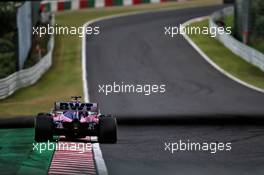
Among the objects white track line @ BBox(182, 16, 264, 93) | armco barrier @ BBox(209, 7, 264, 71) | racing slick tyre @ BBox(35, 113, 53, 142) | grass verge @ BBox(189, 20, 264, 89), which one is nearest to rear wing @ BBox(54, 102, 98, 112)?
racing slick tyre @ BBox(35, 113, 53, 142)

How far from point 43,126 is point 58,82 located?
13.6m

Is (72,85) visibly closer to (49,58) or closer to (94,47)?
(49,58)

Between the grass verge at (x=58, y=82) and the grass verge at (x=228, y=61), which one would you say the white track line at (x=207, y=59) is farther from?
the grass verge at (x=58, y=82)

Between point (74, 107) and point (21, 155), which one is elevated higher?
point (74, 107)

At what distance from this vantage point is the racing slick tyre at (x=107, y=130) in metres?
16.3

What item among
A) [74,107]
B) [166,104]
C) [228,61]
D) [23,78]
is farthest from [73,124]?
[228,61]

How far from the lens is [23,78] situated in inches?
1117

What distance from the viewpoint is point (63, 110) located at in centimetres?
1656

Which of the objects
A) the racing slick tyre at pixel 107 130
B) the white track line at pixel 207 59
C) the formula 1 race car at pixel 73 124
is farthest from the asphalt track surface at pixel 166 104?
the formula 1 race car at pixel 73 124

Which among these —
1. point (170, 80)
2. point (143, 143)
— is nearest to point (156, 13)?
point (170, 80)

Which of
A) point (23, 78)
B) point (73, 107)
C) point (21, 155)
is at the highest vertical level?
point (73, 107)

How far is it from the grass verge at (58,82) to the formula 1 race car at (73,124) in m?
6.15

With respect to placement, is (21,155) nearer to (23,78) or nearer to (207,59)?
(23,78)

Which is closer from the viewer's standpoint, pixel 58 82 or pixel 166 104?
pixel 166 104
